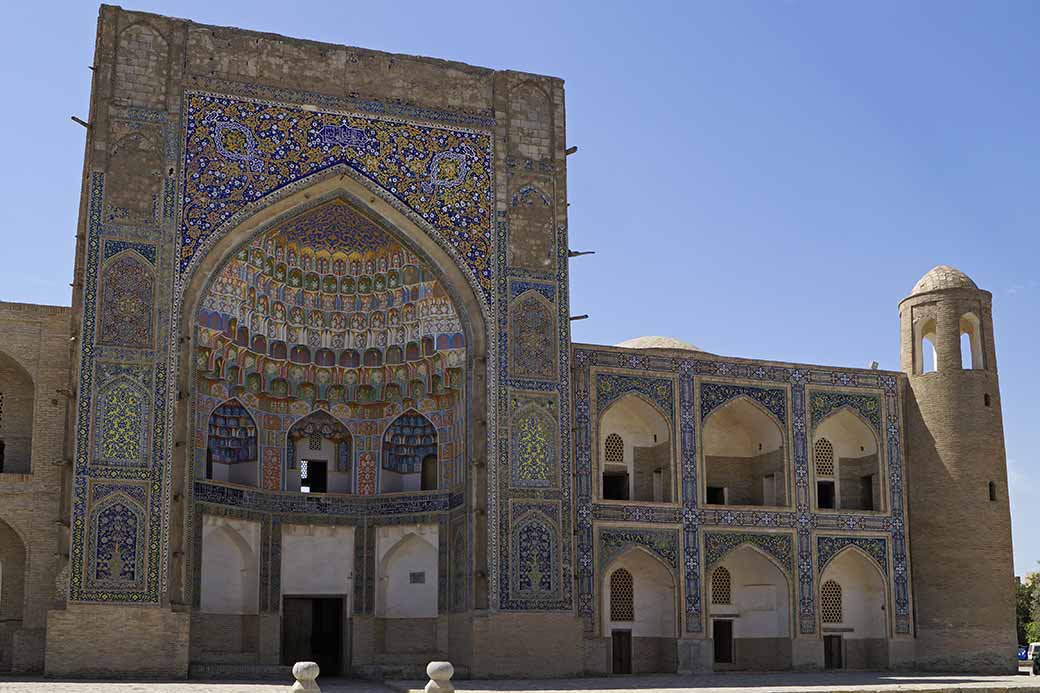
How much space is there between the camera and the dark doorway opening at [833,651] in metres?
20.4

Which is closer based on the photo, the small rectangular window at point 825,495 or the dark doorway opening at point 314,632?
the dark doorway opening at point 314,632

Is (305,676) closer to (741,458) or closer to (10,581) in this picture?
(10,581)

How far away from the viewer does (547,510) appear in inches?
686

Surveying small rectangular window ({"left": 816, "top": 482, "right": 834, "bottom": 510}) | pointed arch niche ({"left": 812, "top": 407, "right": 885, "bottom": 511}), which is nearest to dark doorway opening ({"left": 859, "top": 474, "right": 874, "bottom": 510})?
pointed arch niche ({"left": 812, "top": 407, "right": 885, "bottom": 511})

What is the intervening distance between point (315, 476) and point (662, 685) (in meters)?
6.45

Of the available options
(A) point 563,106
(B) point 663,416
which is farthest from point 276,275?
(B) point 663,416

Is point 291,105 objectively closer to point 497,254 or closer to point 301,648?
point 497,254

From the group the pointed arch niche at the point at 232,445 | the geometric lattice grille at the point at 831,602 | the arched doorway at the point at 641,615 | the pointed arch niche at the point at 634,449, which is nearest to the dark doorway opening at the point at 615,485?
the pointed arch niche at the point at 634,449

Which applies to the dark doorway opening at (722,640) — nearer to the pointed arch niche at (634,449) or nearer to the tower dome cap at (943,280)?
the pointed arch niche at (634,449)

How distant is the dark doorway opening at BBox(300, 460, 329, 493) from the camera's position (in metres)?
19.5

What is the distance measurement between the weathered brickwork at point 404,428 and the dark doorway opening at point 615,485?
2.2 inches

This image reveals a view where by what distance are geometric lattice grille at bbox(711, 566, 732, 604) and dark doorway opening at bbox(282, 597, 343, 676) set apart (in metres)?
5.74

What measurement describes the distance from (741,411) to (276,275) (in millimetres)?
7601

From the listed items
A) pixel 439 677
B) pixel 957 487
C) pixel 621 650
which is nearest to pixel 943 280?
pixel 957 487
